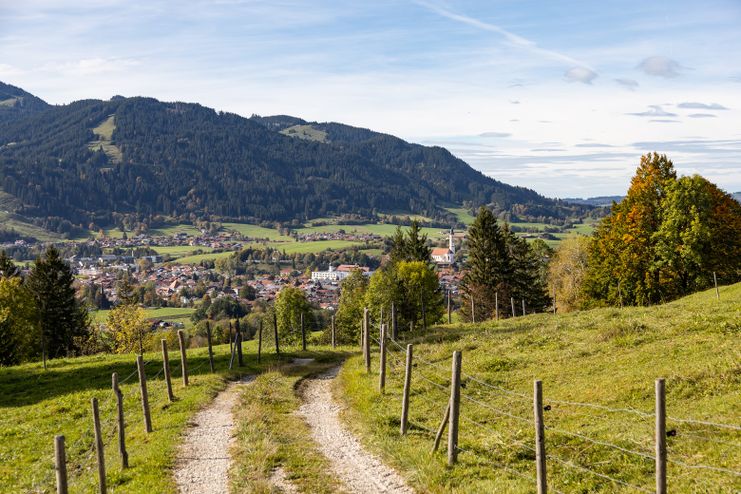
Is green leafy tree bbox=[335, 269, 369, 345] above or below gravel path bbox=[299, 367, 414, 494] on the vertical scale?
below

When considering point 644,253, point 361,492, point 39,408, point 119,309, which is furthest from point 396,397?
point 119,309

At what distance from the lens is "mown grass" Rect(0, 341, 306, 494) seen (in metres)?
17.7

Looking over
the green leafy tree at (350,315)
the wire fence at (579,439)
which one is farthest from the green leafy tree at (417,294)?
the wire fence at (579,439)

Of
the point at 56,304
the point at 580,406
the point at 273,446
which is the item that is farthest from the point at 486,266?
the point at 273,446

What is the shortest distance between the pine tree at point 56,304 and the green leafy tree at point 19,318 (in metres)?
1.33

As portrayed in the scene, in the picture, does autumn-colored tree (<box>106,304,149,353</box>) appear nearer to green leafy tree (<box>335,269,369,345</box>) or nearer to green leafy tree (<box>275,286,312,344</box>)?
green leafy tree (<box>275,286,312,344</box>)

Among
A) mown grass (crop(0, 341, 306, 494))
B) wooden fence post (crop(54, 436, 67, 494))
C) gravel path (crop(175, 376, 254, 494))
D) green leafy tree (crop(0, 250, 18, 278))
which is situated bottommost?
mown grass (crop(0, 341, 306, 494))

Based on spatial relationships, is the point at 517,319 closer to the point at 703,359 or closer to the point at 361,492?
the point at 703,359

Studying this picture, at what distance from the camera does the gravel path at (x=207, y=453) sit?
15.8m

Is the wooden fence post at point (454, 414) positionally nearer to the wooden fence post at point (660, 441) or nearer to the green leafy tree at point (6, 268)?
the wooden fence post at point (660, 441)

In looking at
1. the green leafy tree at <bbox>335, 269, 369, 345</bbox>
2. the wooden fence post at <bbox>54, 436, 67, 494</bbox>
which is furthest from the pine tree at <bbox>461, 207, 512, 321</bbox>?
the wooden fence post at <bbox>54, 436, 67, 494</bbox>

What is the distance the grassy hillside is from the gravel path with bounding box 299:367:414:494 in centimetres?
46

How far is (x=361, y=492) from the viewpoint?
14461 millimetres

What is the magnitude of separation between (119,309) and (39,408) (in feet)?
168
